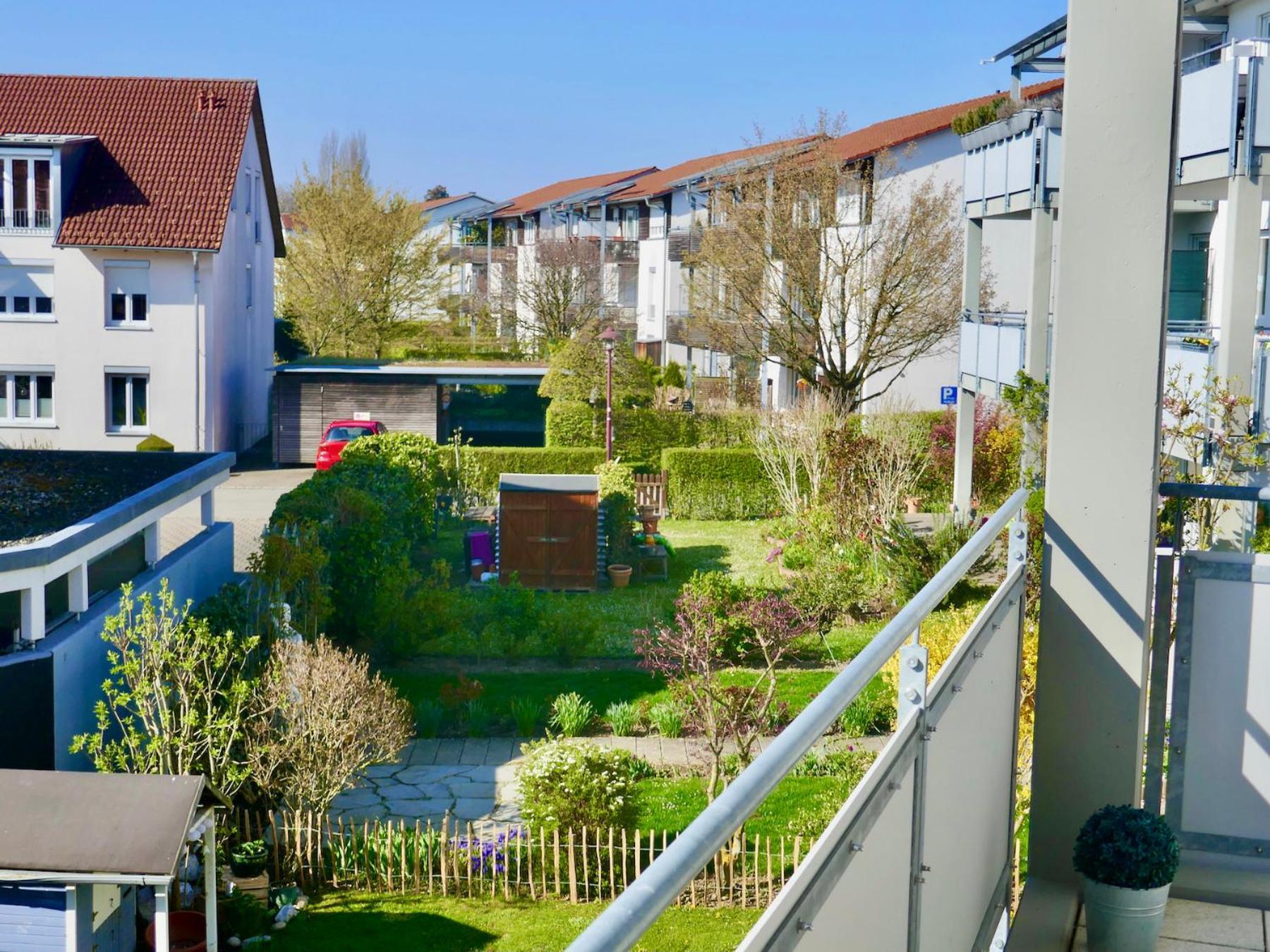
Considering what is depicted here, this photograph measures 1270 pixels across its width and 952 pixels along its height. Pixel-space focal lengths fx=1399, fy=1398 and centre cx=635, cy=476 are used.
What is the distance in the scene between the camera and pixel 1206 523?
446 inches

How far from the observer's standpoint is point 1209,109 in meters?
15.5

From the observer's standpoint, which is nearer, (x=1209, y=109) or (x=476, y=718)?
(x=1209, y=109)

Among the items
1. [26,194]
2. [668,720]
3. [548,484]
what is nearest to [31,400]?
[26,194]

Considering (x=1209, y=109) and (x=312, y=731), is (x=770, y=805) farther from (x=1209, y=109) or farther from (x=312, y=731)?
(x=1209, y=109)

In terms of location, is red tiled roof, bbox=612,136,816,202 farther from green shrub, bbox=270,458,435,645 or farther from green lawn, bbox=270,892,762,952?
green lawn, bbox=270,892,762,952

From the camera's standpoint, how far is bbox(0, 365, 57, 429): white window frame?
33969 mm

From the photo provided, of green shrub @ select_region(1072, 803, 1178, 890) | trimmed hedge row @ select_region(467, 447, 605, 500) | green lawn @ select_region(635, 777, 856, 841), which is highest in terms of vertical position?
green shrub @ select_region(1072, 803, 1178, 890)

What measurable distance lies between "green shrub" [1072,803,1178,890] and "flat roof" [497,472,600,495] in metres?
19.6

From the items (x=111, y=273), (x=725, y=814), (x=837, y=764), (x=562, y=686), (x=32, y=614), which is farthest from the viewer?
(x=111, y=273)

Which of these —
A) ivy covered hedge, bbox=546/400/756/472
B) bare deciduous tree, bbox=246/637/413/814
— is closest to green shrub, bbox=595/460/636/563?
ivy covered hedge, bbox=546/400/756/472

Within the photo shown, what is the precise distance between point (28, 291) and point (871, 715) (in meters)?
26.5

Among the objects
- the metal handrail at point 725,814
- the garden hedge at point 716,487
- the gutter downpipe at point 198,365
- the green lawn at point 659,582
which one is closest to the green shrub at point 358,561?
the green lawn at point 659,582

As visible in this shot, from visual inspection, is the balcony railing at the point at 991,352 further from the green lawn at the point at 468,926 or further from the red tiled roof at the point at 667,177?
the red tiled roof at the point at 667,177

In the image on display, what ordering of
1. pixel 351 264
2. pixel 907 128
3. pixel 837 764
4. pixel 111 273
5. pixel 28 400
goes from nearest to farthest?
pixel 837 764 < pixel 111 273 < pixel 28 400 < pixel 907 128 < pixel 351 264
